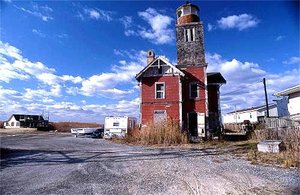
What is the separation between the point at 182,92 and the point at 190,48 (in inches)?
186

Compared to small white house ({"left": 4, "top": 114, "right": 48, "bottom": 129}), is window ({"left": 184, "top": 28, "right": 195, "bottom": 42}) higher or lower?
higher

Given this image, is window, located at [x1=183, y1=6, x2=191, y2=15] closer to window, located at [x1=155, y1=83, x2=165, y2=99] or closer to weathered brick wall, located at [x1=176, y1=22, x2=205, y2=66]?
weathered brick wall, located at [x1=176, y1=22, x2=205, y2=66]

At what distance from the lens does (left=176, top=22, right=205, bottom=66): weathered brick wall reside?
26.4m

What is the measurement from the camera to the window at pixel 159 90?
82.4 ft

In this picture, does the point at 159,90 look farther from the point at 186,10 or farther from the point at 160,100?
the point at 186,10

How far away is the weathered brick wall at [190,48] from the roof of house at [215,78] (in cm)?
264

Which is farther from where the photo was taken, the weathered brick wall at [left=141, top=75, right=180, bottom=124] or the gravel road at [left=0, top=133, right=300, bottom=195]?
the weathered brick wall at [left=141, top=75, right=180, bottom=124]

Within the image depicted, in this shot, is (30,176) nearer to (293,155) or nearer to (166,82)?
(293,155)

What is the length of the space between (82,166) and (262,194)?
638 cm

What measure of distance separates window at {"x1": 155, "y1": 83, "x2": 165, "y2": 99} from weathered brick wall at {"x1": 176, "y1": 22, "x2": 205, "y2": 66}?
3.25m

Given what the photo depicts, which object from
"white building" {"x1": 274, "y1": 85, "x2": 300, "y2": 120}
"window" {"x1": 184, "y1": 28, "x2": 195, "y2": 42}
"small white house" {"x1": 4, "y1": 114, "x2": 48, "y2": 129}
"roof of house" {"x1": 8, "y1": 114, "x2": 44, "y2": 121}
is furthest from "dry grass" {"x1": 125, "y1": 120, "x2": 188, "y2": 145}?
"roof of house" {"x1": 8, "y1": 114, "x2": 44, "y2": 121}

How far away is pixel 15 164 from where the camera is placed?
10.6m

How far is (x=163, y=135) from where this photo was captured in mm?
19719

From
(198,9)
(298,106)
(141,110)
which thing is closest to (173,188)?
(141,110)
